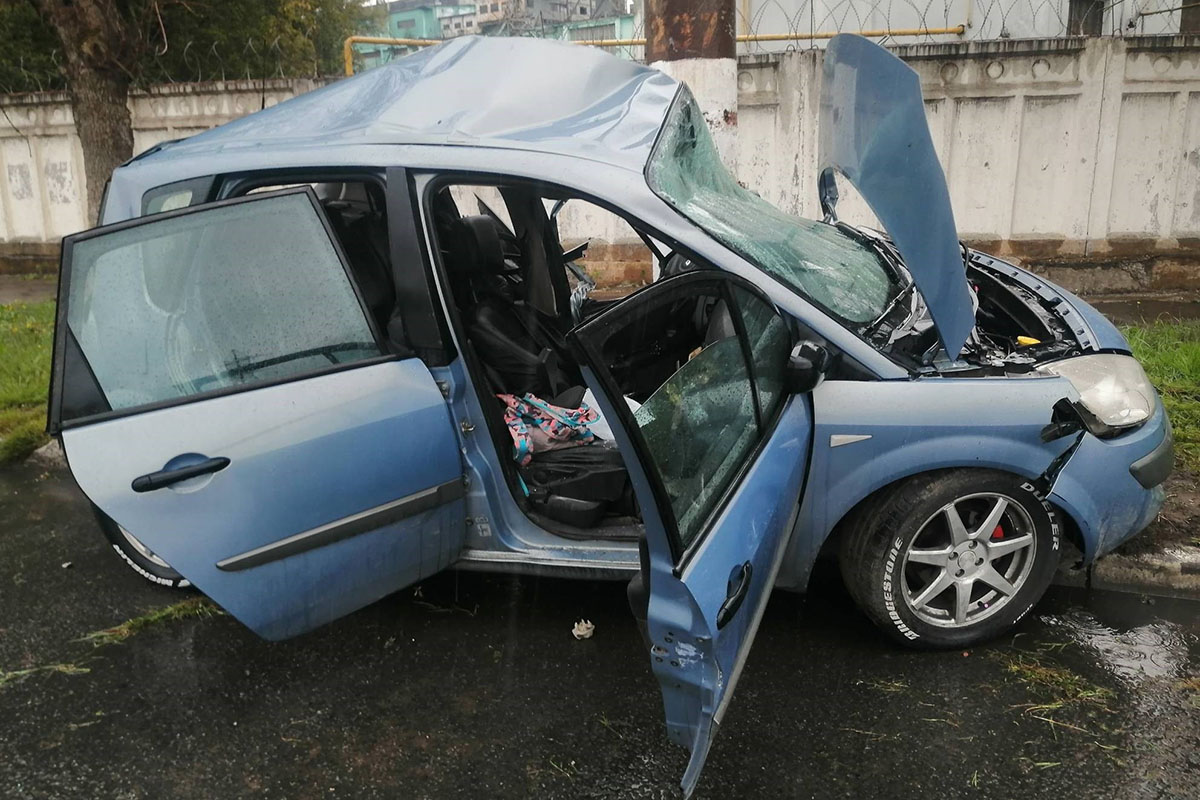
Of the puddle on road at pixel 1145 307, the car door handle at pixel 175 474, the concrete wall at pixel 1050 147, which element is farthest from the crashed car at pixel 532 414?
the concrete wall at pixel 1050 147

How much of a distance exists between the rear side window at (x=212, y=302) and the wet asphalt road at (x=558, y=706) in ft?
3.40

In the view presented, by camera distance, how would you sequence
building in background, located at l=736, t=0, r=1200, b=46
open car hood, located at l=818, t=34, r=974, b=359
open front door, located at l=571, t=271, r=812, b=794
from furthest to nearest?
building in background, located at l=736, t=0, r=1200, b=46 < open car hood, located at l=818, t=34, r=974, b=359 < open front door, located at l=571, t=271, r=812, b=794

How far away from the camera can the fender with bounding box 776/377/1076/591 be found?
2727 mm

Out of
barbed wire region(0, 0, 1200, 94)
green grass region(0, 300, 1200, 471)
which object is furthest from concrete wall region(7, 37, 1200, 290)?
barbed wire region(0, 0, 1200, 94)

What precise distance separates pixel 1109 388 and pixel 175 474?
9.31 feet

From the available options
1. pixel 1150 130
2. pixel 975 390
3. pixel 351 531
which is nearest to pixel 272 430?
pixel 351 531

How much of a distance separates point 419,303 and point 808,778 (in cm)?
178

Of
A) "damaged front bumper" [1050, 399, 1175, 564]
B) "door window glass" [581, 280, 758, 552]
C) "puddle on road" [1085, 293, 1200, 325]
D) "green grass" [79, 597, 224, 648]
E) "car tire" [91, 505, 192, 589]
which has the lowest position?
"puddle on road" [1085, 293, 1200, 325]

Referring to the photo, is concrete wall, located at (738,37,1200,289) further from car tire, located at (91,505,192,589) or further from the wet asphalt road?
car tire, located at (91,505,192,589)

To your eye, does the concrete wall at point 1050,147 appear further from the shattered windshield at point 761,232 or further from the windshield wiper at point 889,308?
the windshield wiper at point 889,308

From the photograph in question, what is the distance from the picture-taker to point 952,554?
2.87 metres

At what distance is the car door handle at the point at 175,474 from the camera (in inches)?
98.1

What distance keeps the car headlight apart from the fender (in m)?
0.15

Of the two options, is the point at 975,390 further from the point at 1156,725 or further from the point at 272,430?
the point at 272,430
